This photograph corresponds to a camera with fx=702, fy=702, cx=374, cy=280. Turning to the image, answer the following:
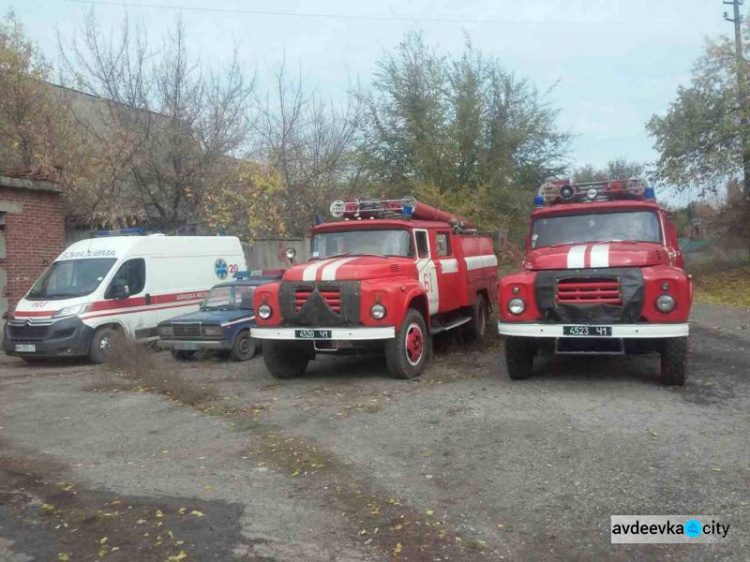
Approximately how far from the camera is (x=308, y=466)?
564cm

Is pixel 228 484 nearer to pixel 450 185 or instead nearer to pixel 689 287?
pixel 689 287

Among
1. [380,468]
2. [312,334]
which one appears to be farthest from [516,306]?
[380,468]

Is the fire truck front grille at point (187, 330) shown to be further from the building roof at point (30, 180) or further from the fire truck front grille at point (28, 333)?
the building roof at point (30, 180)

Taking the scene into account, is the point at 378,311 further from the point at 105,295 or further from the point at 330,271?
the point at 105,295

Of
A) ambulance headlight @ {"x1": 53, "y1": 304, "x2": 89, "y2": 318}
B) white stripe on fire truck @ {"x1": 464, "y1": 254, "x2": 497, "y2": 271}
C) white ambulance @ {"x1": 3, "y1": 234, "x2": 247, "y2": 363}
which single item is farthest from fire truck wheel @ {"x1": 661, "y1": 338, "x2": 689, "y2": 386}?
ambulance headlight @ {"x1": 53, "y1": 304, "x2": 89, "y2": 318}

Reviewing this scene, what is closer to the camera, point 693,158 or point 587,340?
point 587,340

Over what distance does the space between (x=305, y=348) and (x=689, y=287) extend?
476 centimetres

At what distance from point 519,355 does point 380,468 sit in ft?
11.3

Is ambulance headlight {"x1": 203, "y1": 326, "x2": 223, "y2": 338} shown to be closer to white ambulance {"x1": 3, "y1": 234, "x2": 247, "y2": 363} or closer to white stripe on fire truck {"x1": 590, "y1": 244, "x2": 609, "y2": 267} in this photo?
white ambulance {"x1": 3, "y1": 234, "x2": 247, "y2": 363}

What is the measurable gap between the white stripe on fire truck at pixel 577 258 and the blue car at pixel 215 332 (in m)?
5.42

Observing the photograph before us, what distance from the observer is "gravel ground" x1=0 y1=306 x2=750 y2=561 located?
13.9 feet

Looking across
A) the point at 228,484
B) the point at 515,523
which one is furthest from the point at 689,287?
the point at 228,484

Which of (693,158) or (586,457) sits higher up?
(693,158)

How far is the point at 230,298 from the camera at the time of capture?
12789 millimetres
